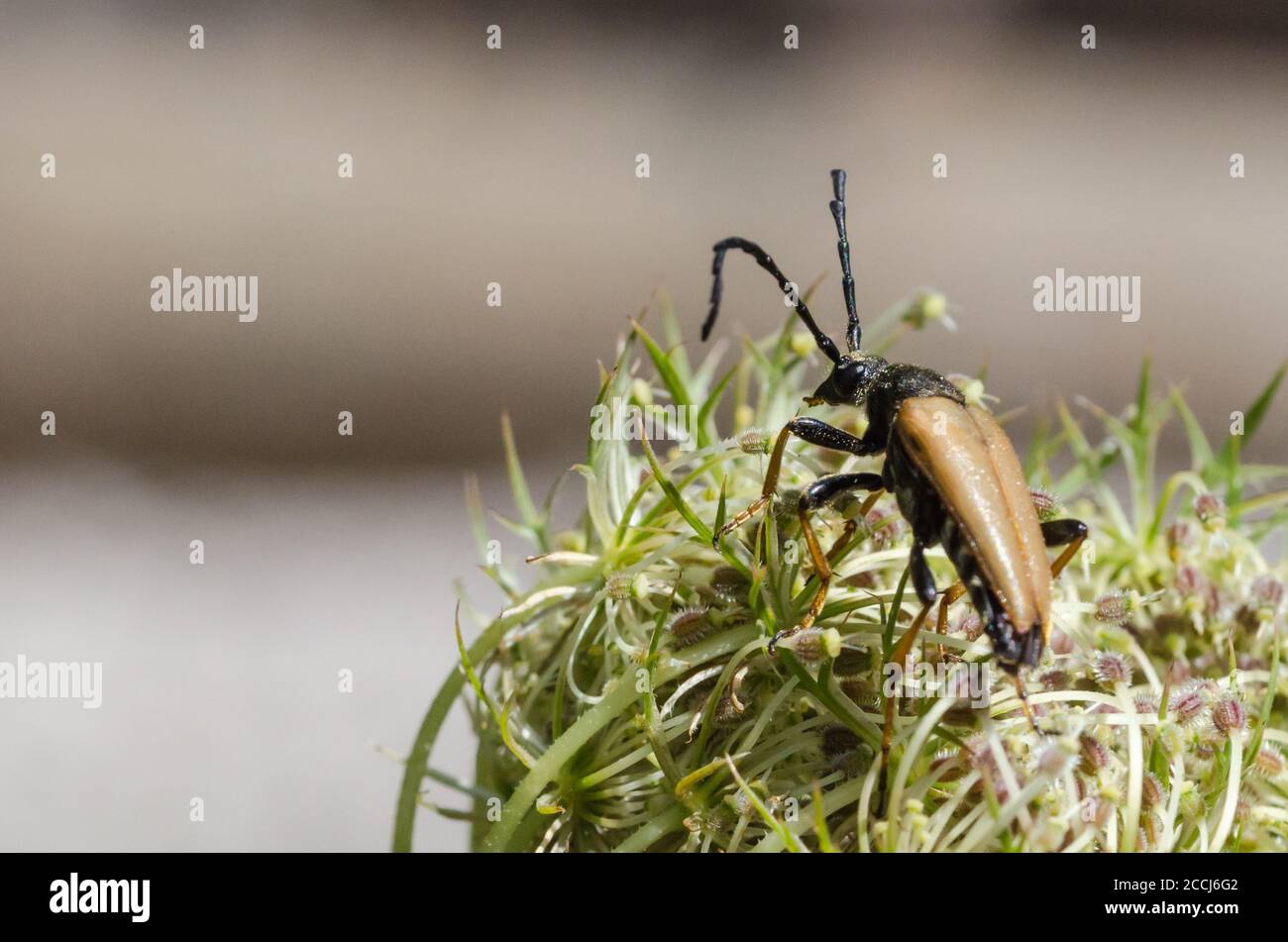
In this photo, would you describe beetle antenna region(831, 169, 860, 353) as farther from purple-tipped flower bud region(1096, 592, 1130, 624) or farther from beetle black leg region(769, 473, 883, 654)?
purple-tipped flower bud region(1096, 592, 1130, 624)

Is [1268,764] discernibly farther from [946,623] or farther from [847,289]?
[847,289]

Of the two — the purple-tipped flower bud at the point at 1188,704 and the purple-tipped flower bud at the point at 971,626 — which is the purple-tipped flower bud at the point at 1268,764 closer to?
the purple-tipped flower bud at the point at 1188,704

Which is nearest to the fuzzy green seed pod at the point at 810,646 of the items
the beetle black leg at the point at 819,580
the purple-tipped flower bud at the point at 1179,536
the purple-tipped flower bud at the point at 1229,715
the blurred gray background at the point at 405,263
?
the beetle black leg at the point at 819,580

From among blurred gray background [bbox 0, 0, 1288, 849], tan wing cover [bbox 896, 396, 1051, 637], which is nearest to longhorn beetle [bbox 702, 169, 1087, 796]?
tan wing cover [bbox 896, 396, 1051, 637]

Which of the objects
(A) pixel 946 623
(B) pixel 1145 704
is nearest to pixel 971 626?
(A) pixel 946 623
